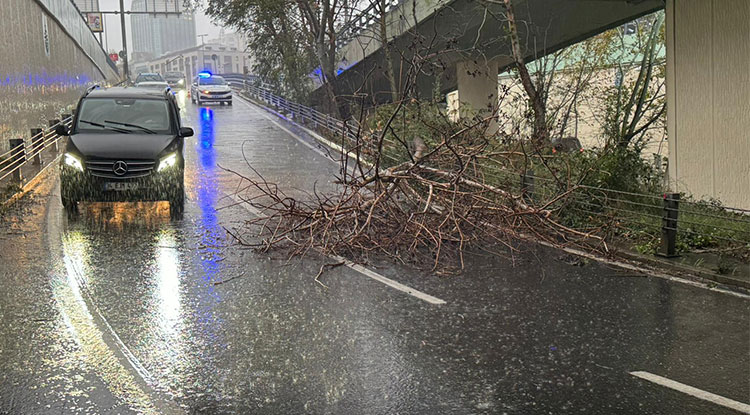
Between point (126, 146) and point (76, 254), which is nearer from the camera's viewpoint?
point (76, 254)

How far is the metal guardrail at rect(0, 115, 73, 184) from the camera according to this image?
16.7m

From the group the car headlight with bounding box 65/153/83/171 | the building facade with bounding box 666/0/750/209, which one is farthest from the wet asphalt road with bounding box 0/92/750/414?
the building facade with bounding box 666/0/750/209

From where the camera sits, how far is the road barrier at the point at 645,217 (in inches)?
396

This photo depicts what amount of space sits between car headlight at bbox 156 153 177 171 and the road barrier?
3299 mm

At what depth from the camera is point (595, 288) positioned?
28.7 ft

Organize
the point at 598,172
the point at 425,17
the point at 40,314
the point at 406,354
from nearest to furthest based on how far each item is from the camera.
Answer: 1. the point at 406,354
2. the point at 40,314
3. the point at 598,172
4. the point at 425,17

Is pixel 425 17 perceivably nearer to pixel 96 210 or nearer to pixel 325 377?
pixel 96 210

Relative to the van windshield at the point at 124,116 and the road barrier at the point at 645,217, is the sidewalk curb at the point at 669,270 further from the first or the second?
the van windshield at the point at 124,116

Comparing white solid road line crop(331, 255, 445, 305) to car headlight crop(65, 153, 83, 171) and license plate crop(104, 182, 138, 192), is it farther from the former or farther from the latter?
car headlight crop(65, 153, 83, 171)

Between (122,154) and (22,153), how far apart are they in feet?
21.9

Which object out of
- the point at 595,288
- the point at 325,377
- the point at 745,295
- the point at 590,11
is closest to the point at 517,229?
the point at 595,288

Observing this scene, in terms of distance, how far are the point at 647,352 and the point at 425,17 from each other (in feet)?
62.9

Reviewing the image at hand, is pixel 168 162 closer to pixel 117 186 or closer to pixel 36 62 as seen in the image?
pixel 117 186

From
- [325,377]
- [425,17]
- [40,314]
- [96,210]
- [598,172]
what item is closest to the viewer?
[325,377]
